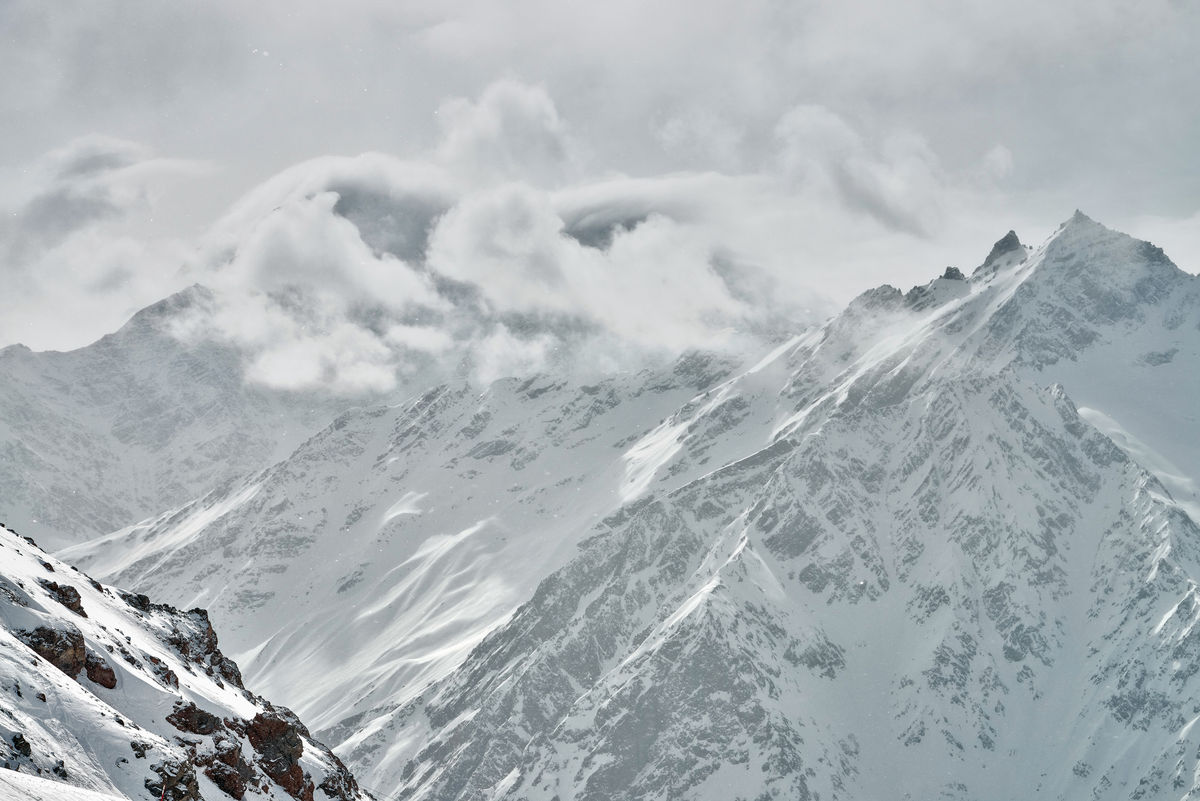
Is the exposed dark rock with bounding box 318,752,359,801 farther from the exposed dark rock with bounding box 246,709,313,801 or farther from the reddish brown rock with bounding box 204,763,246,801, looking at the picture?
the reddish brown rock with bounding box 204,763,246,801

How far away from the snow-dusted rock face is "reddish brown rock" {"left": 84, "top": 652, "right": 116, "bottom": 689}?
5 cm

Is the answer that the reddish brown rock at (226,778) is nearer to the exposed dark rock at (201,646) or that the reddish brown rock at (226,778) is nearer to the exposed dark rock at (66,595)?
the exposed dark rock at (66,595)

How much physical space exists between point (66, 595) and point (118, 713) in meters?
14.3

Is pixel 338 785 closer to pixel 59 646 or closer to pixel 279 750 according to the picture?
pixel 279 750

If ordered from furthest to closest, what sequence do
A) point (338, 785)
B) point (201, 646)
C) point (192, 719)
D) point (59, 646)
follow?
1. point (201, 646)
2. point (338, 785)
3. point (192, 719)
4. point (59, 646)

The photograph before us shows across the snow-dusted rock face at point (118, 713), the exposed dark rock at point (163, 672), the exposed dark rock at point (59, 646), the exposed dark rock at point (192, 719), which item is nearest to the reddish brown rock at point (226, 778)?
the snow-dusted rock face at point (118, 713)

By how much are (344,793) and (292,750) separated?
804 cm

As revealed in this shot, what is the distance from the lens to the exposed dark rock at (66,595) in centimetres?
6475

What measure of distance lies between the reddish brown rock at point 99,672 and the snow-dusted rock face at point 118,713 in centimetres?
5

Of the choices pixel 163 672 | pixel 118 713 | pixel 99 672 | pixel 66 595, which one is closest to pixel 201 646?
pixel 66 595

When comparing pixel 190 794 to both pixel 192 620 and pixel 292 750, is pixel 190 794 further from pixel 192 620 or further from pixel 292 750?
pixel 192 620

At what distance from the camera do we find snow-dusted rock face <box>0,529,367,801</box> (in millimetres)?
47969

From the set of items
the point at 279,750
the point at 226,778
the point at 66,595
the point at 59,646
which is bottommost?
the point at 279,750

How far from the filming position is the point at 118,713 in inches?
2114
